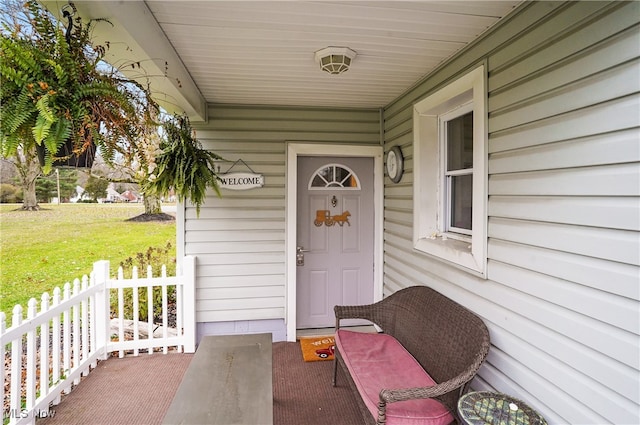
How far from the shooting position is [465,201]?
100 inches

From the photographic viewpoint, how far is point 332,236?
3.81 meters

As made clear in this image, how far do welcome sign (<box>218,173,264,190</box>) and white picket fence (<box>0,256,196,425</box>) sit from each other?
2.76 ft

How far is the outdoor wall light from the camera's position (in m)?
2.22

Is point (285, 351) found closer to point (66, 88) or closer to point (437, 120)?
point (437, 120)

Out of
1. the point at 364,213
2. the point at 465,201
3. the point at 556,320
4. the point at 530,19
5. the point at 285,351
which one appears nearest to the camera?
the point at 556,320

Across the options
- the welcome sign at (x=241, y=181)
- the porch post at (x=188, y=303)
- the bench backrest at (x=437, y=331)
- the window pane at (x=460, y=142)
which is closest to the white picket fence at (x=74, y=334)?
the porch post at (x=188, y=303)

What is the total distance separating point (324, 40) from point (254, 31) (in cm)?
44

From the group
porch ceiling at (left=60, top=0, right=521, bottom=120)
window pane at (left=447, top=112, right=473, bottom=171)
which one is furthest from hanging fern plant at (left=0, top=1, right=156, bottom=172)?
window pane at (left=447, top=112, right=473, bottom=171)

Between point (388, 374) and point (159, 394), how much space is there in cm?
178

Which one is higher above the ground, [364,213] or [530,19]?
[530,19]

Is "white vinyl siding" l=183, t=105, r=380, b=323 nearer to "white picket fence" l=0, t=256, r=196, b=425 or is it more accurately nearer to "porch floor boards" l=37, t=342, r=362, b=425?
"white picket fence" l=0, t=256, r=196, b=425

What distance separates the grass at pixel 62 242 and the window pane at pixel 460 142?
366 centimetres

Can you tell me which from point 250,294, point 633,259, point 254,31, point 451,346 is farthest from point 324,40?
point 250,294

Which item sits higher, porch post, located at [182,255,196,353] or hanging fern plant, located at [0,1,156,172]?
hanging fern plant, located at [0,1,156,172]
